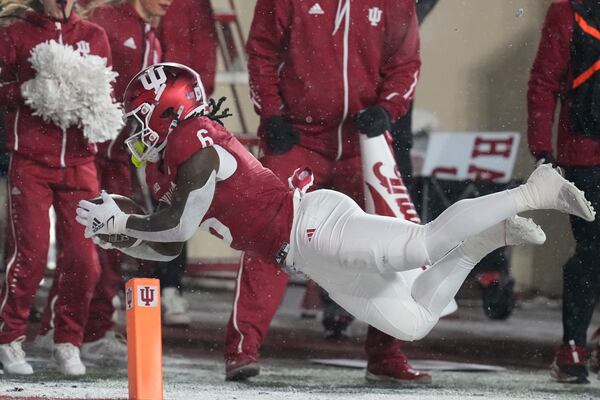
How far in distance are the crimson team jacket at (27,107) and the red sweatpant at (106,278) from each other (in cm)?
33

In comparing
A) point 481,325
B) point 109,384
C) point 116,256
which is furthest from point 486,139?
point 109,384

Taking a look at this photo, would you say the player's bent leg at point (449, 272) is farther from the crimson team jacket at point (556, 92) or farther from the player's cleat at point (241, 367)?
the crimson team jacket at point (556, 92)

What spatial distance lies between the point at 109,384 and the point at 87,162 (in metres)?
0.85

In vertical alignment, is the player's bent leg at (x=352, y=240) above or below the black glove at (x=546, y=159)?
below

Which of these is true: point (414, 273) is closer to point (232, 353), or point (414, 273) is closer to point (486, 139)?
point (232, 353)

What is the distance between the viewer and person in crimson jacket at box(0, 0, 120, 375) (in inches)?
180

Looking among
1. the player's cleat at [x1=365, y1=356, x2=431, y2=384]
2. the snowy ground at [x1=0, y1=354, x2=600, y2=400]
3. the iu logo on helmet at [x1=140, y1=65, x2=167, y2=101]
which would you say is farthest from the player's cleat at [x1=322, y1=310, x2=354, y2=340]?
the iu logo on helmet at [x1=140, y1=65, x2=167, y2=101]

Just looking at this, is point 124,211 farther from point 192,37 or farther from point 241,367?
point 192,37

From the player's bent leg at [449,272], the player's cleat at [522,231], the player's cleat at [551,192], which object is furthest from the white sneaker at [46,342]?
the player's cleat at [551,192]

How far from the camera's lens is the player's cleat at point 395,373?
4598mm

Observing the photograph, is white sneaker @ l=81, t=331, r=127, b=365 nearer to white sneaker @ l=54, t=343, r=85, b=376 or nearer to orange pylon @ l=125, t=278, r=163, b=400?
white sneaker @ l=54, t=343, r=85, b=376

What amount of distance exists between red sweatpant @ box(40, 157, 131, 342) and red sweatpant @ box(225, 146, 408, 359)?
67 centimetres

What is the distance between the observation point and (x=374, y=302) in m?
3.94

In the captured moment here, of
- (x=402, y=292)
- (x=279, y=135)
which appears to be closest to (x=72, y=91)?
(x=279, y=135)
